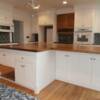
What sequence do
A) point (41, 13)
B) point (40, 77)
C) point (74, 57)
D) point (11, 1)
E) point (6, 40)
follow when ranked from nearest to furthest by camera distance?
point (40, 77), point (74, 57), point (11, 1), point (6, 40), point (41, 13)

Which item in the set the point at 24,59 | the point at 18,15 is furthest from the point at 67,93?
the point at 18,15

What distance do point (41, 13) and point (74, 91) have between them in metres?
4.81

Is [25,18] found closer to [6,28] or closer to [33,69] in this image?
[6,28]

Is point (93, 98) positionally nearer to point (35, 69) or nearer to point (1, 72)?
point (35, 69)

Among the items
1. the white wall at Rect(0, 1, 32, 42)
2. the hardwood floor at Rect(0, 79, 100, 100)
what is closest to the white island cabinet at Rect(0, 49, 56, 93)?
the hardwood floor at Rect(0, 79, 100, 100)

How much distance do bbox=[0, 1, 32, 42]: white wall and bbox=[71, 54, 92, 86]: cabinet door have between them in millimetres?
3796

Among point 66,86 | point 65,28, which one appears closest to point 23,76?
point 66,86

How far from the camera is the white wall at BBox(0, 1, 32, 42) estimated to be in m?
4.94

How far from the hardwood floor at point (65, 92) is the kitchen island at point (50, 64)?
0.37 feet

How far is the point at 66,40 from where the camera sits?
18.9 ft

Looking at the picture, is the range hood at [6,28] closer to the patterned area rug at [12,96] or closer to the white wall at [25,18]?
the white wall at [25,18]

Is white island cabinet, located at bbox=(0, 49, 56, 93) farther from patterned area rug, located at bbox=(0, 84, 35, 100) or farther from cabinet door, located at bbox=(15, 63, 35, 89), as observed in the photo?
patterned area rug, located at bbox=(0, 84, 35, 100)

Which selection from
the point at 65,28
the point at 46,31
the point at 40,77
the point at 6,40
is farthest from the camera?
the point at 46,31

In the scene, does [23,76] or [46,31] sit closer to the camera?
[23,76]
